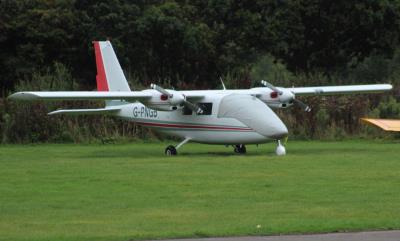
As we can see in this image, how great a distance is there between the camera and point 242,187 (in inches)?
714

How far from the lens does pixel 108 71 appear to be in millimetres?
31844

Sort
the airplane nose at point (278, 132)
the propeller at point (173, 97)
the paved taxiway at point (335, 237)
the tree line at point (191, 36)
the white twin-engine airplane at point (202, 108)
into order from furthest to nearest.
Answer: the tree line at point (191, 36) → the propeller at point (173, 97) → the white twin-engine airplane at point (202, 108) → the airplane nose at point (278, 132) → the paved taxiway at point (335, 237)

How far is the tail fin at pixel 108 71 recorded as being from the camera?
31.7m

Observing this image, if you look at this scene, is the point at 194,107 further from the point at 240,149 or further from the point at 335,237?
the point at 335,237

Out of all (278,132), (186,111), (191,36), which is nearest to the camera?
(278,132)

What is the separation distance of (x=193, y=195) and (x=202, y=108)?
12.2 metres

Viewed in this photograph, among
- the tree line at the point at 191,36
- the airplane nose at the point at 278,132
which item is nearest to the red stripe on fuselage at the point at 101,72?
the airplane nose at the point at 278,132

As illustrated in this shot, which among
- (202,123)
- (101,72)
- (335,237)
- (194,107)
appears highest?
(101,72)

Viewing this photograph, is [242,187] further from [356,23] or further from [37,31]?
[356,23]

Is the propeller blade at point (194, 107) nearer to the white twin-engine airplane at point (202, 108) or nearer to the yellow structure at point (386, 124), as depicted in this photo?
the white twin-engine airplane at point (202, 108)

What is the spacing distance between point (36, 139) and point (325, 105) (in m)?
10.3

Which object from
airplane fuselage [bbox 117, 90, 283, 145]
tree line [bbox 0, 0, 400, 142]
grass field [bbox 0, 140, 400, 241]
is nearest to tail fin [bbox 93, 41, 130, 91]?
airplane fuselage [bbox 117, 90, 283, 145]

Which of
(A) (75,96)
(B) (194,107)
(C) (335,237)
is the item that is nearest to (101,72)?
(B) (194,107)

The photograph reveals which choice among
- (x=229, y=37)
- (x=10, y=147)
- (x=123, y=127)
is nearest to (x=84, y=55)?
(x=229, y=37)
